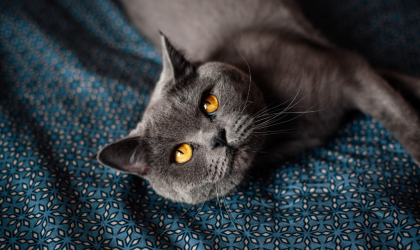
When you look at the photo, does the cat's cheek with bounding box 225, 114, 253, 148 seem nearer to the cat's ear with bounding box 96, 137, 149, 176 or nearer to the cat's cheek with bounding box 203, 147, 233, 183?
the cat's cheek with bounding box 203, 147, 233, 183

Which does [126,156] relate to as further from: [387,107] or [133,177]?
[387,107]

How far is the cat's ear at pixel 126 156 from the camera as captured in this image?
0.98 meters

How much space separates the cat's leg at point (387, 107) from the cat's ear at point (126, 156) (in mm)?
957

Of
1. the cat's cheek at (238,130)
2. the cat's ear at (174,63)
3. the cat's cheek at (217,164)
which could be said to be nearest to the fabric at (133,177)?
the cat's cheek at (217,164)

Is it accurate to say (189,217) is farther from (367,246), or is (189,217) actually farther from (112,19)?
(112,19)

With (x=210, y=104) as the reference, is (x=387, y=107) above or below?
above

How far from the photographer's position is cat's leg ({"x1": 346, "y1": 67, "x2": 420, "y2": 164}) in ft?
3.66

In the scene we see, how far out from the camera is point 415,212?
920mm

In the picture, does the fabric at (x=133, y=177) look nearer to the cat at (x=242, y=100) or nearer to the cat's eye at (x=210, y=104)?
the cat at (x=242, y=100)

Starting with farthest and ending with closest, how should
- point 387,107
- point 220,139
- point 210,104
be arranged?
point 387,107 < point 210,104 < point 220,139

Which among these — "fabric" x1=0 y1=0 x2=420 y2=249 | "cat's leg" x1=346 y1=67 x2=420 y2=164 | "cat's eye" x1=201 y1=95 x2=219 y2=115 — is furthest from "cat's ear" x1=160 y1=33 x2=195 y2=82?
"cat's leg" x1=346 y1=67 x2=420 y2=164

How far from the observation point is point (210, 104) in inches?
39.6

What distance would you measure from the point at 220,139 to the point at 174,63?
359 millimetres

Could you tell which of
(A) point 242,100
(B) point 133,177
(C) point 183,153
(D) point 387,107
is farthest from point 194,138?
(D) point 387,107
